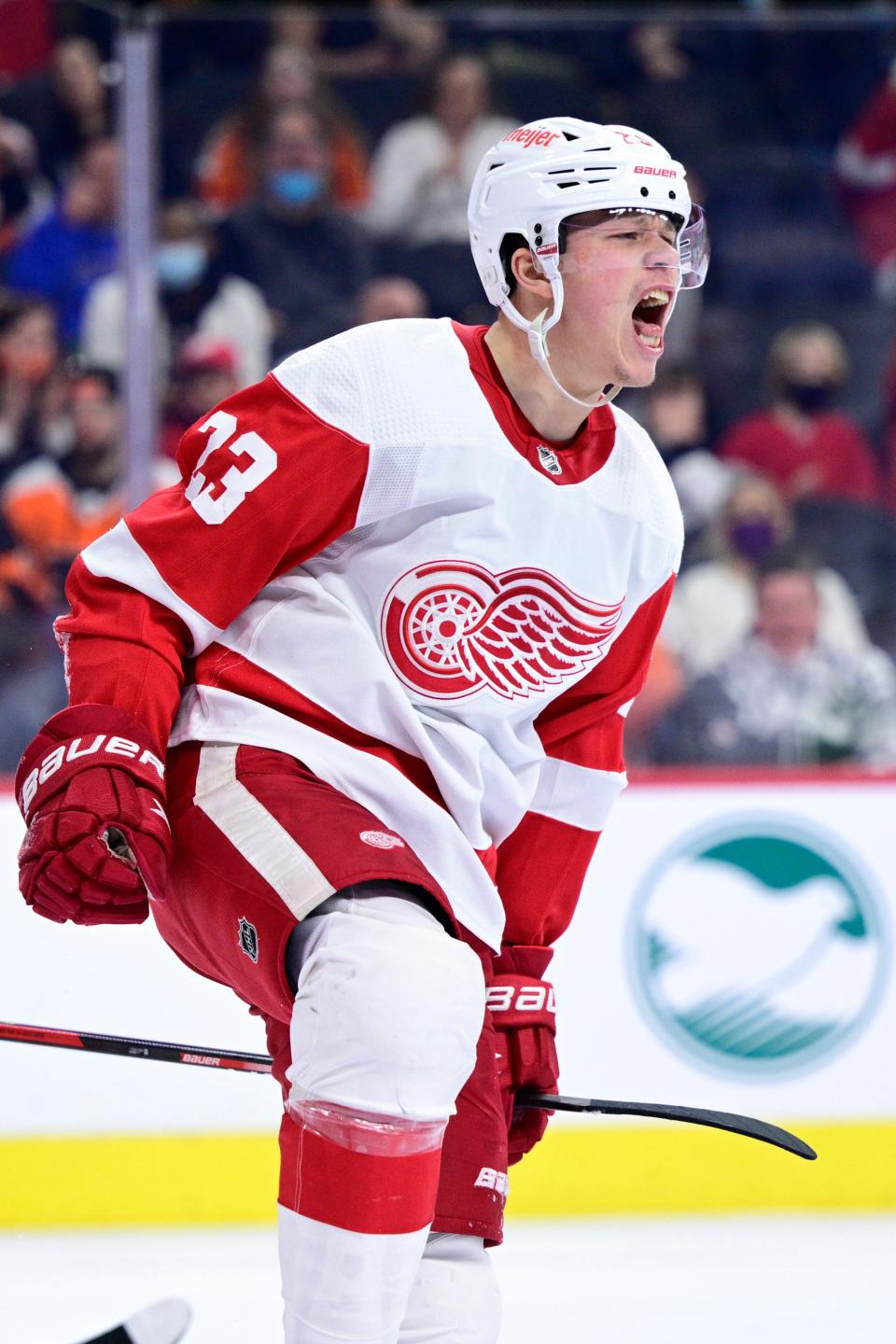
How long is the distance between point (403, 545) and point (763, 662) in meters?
2.60

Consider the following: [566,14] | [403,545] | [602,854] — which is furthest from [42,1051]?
[566,14]

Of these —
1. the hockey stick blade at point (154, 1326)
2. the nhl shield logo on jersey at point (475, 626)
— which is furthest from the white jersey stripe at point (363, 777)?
the hockey stick blade at point (154, 1326)

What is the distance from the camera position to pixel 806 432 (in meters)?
4.54

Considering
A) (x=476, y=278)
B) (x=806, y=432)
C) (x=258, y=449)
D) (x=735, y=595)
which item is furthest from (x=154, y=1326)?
(x=806, y=432)

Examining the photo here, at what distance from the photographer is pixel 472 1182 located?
5.71 feet

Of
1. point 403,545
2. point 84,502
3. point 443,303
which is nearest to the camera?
point 403,545

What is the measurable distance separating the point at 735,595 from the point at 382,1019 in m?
2.97

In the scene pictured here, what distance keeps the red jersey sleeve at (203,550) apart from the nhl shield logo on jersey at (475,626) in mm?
100

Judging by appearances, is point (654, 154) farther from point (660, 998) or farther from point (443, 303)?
point (443, 303)

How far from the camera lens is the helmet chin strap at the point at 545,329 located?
172 centimetres

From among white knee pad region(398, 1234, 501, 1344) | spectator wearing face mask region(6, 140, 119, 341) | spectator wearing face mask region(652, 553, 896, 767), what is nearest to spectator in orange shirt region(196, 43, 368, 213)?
spectator wearing face mask region(6, 140, 119, 341)

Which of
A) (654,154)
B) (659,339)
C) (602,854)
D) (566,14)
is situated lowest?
→ (602,854)

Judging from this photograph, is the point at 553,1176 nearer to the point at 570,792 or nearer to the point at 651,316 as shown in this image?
the point at 570,792

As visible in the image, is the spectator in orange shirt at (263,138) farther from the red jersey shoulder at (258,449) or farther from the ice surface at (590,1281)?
the red jersey shoulder at (258,449)
